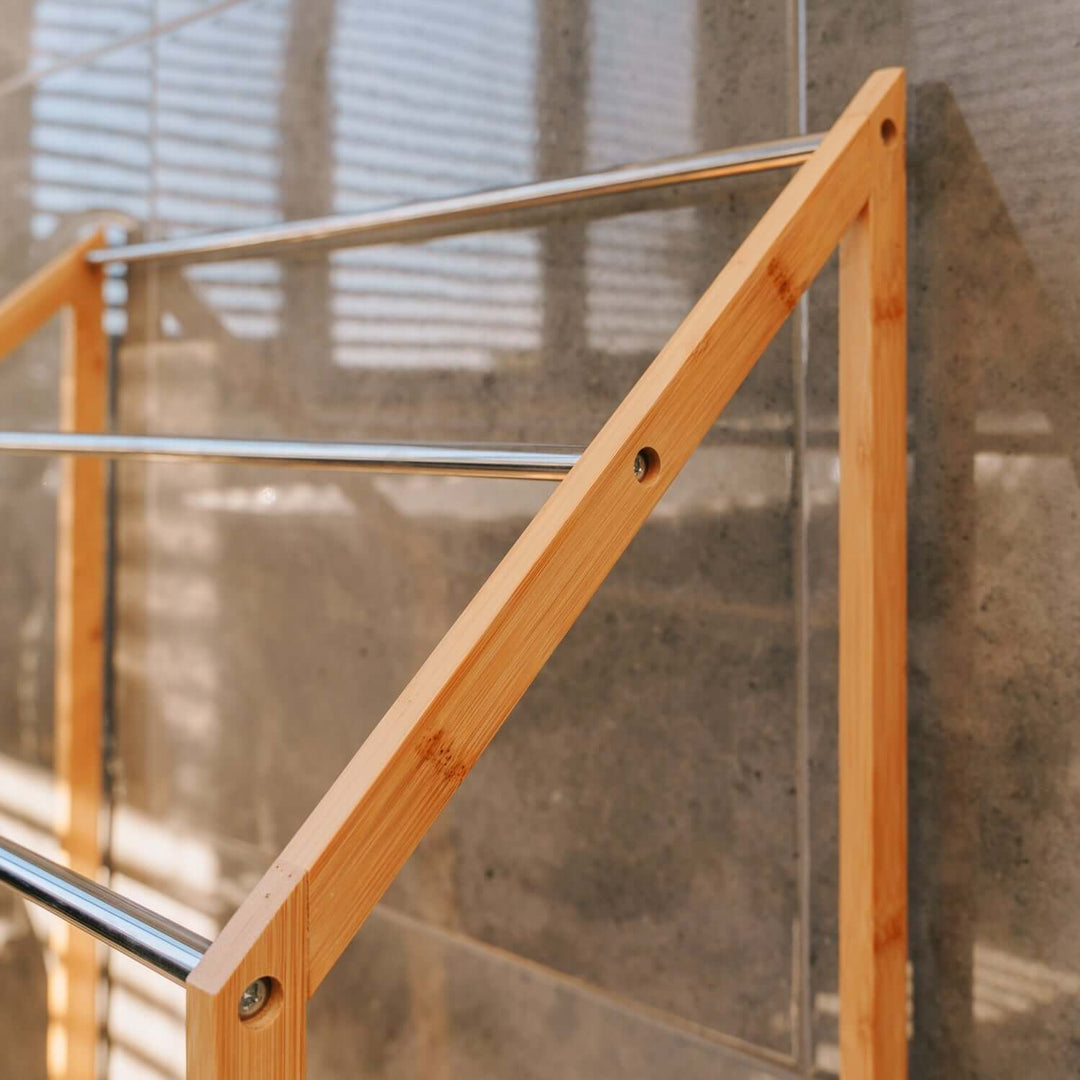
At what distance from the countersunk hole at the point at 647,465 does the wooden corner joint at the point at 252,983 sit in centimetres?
22

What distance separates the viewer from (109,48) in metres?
1.18

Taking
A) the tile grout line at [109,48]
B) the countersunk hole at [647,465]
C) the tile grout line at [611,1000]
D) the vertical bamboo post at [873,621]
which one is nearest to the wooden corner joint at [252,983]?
the countersunk hole at [647,465]

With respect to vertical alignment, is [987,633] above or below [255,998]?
above

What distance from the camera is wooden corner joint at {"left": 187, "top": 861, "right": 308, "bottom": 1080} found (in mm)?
344

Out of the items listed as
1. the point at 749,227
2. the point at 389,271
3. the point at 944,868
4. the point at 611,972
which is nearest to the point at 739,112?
the point at 749,227

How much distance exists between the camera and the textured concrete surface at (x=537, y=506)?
2.06 ft

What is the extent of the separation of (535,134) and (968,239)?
14.4 inches

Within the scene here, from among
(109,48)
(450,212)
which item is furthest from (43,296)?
(450,212)

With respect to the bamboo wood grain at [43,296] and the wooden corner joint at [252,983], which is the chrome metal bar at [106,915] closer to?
the wooden corner joint at [252,983]

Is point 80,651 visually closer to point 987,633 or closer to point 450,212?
point 450,212

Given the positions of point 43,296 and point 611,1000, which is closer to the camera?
point 611,1000

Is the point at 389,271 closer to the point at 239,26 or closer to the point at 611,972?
the point at 239,26

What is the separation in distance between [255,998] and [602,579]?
209 mm

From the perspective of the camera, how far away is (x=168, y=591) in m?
1.12
